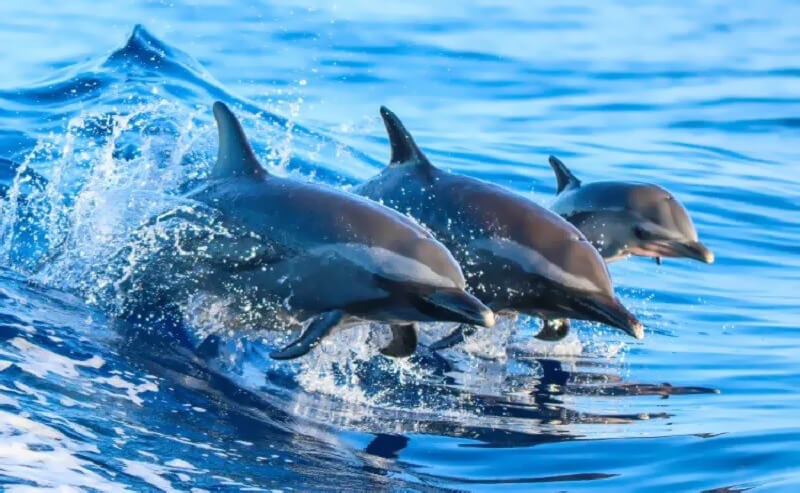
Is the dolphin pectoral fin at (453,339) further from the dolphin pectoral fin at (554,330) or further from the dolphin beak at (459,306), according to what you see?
the dolphin beak at (459,306)

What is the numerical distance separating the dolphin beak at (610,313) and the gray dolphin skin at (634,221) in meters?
1.38

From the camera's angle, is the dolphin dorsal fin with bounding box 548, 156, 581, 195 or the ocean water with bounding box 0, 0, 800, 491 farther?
the dolphin dorsal fin with bounding box 548, 156, 581, 195

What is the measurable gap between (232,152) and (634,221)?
261 cm

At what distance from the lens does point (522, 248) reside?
7.14 metres

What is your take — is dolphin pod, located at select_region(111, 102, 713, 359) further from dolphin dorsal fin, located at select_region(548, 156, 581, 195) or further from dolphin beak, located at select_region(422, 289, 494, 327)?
dolphin dorsal fin, located at select_region(548, 156, 581, 195)

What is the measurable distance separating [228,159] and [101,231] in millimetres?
1349

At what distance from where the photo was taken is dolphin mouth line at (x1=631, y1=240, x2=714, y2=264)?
8.13 m

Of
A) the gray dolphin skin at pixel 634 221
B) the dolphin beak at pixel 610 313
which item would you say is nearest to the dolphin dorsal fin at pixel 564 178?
the gray dolphin skin at pixel 634 221

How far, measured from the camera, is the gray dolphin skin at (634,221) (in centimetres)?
824

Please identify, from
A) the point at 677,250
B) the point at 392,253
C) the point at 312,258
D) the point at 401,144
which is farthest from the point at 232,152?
the point at 677,250

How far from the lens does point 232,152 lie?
284 inches

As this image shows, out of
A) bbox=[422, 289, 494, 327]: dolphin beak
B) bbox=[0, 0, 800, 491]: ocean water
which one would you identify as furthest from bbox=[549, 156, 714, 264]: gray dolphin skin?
bbox=[422, 289, 494, 327]: dolphin beak

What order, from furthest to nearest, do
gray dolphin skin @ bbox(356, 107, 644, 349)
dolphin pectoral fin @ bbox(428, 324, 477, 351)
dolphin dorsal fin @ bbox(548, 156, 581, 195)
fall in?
1. dolphin dorsal fin @ bbox(548, 156, 581, 195)
2. dolphin pectoral fin @ bbox(428, 324, 477, 351)
3. gray dolphin skin @ bbox(356, 107, 644, 349)

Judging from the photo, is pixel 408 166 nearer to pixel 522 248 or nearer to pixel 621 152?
pixel 522 248
